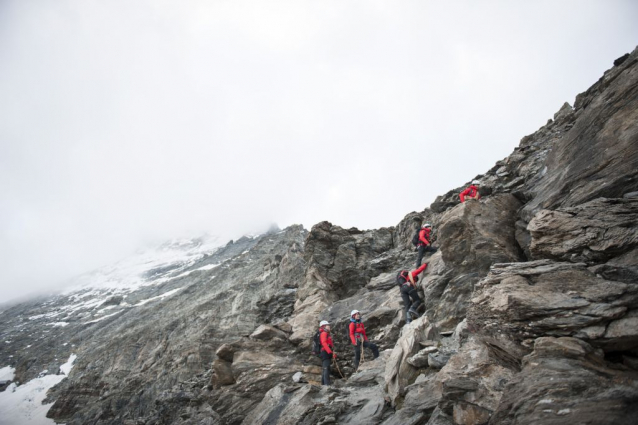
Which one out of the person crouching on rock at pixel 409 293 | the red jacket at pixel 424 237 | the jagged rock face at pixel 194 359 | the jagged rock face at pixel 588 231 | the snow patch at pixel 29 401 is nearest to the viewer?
the jagged rock face at pixel 588 231

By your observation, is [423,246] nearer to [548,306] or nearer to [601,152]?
[601,152]

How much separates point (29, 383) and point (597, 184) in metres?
84.8

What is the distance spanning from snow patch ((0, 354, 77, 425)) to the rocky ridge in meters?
22.0

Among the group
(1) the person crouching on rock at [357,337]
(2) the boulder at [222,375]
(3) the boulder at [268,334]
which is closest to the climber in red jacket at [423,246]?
(1) the person crouching on rock at [357,337]

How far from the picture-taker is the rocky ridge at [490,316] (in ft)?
20.4

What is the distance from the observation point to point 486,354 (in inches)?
326

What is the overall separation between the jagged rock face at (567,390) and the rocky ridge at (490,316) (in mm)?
25

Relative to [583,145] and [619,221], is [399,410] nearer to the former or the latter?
[619,221]

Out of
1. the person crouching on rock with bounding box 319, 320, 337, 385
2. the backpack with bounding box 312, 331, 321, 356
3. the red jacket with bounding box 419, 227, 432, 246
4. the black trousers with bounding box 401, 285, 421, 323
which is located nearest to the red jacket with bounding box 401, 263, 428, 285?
the black trousers with bounding box 401, 285, 421, 323

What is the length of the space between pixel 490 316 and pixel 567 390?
8.70 ft

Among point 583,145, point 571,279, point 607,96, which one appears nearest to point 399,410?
point 571,279

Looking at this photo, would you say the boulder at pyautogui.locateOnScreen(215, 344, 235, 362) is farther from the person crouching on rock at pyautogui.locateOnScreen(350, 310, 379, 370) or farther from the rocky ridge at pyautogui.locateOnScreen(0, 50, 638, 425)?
the person crouching on rock at pyautogui.locateOnScreen(350, 310, 379, 370)

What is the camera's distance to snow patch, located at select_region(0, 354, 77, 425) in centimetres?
4262

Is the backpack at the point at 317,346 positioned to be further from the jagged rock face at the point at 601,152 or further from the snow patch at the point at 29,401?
the snow patch at the point at 29,401
